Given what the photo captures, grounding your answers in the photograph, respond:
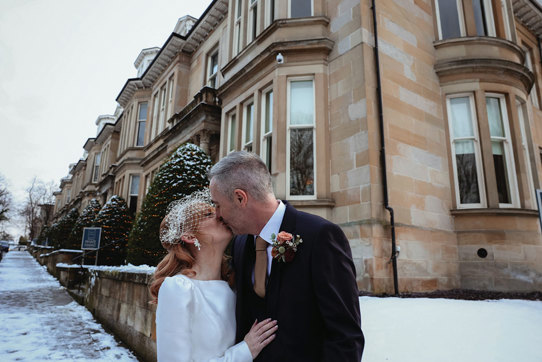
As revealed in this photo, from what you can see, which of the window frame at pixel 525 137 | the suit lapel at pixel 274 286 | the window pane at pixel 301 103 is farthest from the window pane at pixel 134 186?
the suit lapel at pixel 274 286

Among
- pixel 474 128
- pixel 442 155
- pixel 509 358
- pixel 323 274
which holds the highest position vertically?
pixel 474 128

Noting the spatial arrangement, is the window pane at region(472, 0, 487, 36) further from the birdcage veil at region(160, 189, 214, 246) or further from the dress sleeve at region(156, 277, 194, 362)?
the dress sleeve at region(156, 277, 194, 362)

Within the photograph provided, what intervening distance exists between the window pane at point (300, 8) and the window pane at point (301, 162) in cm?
391

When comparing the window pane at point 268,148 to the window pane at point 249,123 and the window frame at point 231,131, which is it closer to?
the window pane at point 249,123

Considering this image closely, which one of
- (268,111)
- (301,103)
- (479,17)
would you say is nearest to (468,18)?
(479,17)

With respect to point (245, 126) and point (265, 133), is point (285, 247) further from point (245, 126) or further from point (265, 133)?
point (245, 126)

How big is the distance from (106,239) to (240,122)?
921 cm

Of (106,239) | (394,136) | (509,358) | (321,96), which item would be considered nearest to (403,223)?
(394,136)

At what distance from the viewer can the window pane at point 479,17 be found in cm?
1085

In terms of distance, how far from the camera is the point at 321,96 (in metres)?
8.97

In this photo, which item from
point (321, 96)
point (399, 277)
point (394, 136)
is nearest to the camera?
point (399, 277)

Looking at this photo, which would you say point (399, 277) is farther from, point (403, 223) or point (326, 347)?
point (326, 347)

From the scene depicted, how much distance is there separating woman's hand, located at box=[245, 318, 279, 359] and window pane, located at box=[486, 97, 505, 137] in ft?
33.8

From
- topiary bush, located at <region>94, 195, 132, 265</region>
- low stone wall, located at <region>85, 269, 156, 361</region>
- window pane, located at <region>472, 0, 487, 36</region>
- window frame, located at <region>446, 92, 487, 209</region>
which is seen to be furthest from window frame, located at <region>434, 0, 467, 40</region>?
topiary bush, located at <region>94, 195, 132, 265</region>
